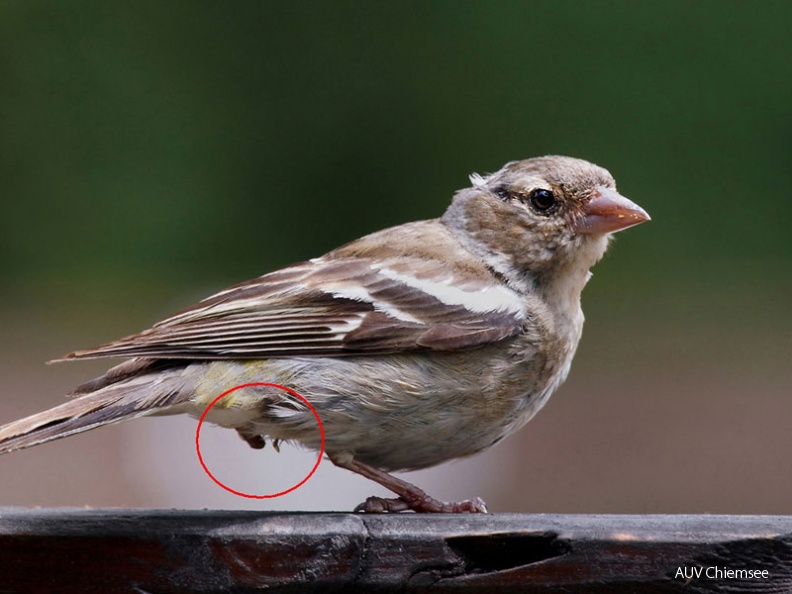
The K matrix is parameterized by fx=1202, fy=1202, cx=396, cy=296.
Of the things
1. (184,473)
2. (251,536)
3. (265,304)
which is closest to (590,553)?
(251,536)


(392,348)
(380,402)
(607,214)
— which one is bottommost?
(380,402)

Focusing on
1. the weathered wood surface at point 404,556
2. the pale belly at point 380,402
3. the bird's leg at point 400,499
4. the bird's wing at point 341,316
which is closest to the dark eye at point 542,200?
the bird's wing at point 341,316

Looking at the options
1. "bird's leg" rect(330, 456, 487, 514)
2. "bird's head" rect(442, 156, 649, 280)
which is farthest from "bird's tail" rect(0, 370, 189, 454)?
"bird's head" rect(442, 156, 649, 280)

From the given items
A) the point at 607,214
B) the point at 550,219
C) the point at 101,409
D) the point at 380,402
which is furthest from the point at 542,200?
the point at 101,409

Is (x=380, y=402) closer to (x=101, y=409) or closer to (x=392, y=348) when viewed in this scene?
(x=392, y=348)

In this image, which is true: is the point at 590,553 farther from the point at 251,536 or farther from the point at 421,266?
the point at 421,266

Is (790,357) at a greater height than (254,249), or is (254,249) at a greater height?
(254,249)

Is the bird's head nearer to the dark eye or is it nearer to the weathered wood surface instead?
the dark eye
